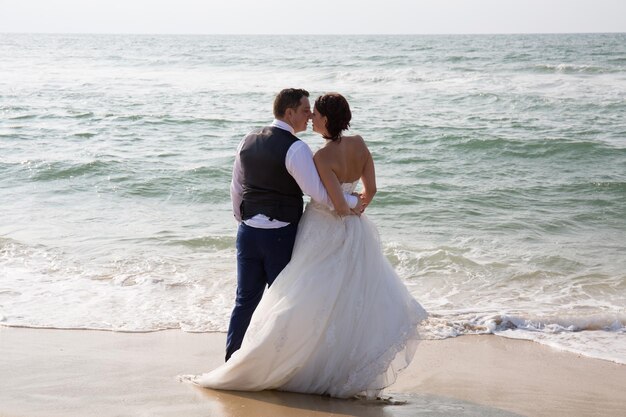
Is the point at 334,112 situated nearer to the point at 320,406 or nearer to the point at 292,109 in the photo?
the point at 292,109

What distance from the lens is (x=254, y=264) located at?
454 centimetres

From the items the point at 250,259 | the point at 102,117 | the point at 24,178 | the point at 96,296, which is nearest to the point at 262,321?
the point at 250,259

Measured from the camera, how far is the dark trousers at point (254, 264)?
444 centimetres

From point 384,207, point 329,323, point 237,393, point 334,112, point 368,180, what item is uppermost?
point 334,112

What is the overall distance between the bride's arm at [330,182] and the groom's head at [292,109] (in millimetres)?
202

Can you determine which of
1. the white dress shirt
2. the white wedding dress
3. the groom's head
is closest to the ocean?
the white wedding dress

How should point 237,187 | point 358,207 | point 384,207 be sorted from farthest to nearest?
point 384,207, point 237,187, point 358,207

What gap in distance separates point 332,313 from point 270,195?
712 mm

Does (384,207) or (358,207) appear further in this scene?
(384,207)

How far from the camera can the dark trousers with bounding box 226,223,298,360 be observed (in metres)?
4.44

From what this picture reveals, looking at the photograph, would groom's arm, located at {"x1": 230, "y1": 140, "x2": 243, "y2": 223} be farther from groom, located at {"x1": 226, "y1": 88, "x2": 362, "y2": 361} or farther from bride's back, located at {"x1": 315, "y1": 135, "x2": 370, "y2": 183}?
bride's back, located at {"x1": 315, "y1": 135, "x2": 370, "y2": 183}

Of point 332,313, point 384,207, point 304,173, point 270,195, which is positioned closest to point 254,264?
point 270,195

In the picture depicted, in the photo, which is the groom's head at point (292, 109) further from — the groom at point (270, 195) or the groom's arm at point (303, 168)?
the groom's arm at point (303, 168)

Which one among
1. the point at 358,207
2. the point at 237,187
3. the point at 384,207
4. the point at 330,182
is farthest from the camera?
the point at 384,207
